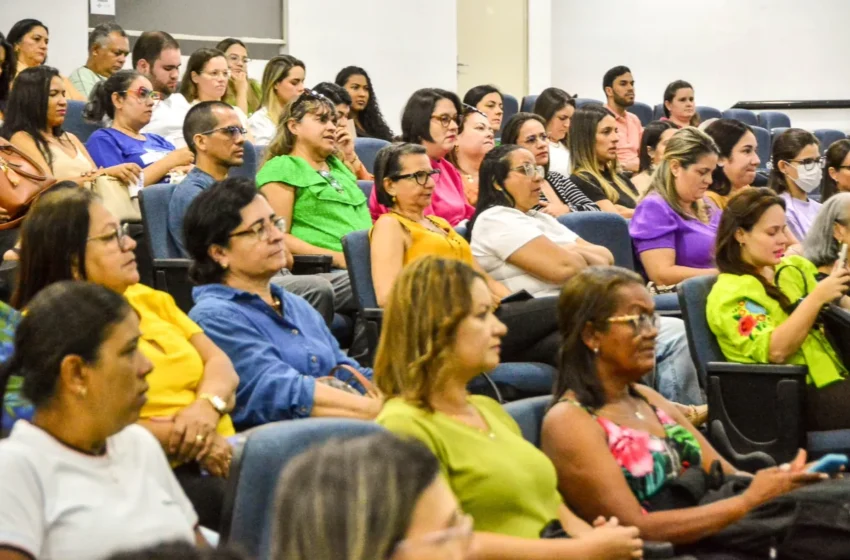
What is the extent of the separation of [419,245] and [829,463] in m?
1.63

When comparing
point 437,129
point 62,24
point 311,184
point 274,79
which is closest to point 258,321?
point 311,184

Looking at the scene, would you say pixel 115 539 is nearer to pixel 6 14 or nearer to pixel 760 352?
pixel 760 352

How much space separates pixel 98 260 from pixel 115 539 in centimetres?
82

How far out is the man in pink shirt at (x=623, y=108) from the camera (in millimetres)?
7070

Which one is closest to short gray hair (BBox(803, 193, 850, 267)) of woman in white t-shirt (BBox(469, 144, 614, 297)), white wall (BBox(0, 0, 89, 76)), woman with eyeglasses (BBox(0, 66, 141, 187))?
woman in white t-shirt (BBox(469, 144, 614, 297))

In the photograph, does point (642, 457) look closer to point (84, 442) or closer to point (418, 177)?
point (84, 442)

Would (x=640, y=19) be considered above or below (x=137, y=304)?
above

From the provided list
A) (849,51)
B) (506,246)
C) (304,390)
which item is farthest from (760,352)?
(849,51)

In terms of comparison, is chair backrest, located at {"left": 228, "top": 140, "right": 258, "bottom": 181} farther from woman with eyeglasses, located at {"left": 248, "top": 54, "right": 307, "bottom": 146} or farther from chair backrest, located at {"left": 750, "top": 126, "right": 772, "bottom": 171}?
chair backrest, located at {"left": 750, "top": 126, "right": 772, "bottom": 171}

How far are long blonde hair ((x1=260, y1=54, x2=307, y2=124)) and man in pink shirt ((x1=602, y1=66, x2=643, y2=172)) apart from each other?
2.20 m

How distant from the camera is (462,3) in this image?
908 cm

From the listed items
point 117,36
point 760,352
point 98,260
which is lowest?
point 760,352

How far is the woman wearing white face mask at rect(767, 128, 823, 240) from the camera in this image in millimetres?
4883

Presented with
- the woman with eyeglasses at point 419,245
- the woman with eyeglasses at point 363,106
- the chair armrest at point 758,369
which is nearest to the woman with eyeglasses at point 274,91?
the woman with eyeglasses at point 363,106
